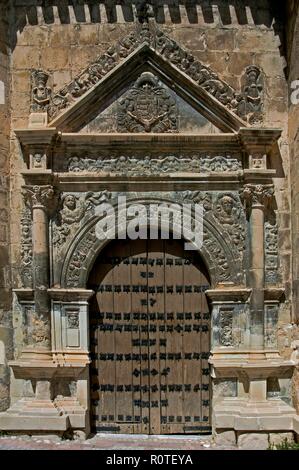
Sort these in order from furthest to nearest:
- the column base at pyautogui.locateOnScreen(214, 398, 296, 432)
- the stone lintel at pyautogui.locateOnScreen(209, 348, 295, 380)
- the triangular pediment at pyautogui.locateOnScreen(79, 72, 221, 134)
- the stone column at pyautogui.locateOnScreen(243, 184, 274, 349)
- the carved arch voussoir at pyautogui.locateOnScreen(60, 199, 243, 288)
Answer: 1. the triangular pediment at pyautogui.locateOnScreen(79, 72, 221, 134)
2. the carved arch voussoir at pyautogui.locateOnScreen(60, 199, 243, 288)
3. the stone column at pyautogui.locateOnScreen(243, 184, 274, 349)
4. the stone lintel at pyautogui.locateOnScreen(209, 348, 295, 380)
5. the column base at pyautogui.locateOnScreen(214, 398, 296, 432)

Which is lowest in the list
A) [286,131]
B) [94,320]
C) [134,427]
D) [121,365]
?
[134,427]

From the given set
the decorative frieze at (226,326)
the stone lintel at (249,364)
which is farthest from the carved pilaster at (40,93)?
the stone lintel at (249,364)

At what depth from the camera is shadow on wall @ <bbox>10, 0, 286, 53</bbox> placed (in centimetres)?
837

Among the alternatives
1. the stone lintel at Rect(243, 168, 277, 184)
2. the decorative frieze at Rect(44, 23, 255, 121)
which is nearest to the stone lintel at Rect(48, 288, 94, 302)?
the decorative frieze at Rect(44, 23, 255, 121)

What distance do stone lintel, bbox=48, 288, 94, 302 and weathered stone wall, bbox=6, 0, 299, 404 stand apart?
168cm

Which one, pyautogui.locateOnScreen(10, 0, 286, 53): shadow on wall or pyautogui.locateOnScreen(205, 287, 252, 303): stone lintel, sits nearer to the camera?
pyautogui.locateOnScreen(205, 287, 252, 303): stone lintel

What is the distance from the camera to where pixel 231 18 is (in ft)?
27.5

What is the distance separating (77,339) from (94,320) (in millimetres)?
296

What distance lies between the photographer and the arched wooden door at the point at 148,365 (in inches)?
323

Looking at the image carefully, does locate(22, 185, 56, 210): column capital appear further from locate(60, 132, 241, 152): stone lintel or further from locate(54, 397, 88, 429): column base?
locate(54, 397, 88, 429): column base

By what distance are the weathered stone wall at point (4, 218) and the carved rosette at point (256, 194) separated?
2604 millimetres

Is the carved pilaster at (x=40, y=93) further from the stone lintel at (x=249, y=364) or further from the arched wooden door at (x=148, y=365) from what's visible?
the stone lintel at (x=249, y=364)

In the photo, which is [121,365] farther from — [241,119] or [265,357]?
[241,119]

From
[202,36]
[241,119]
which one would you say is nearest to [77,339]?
[241,119]
